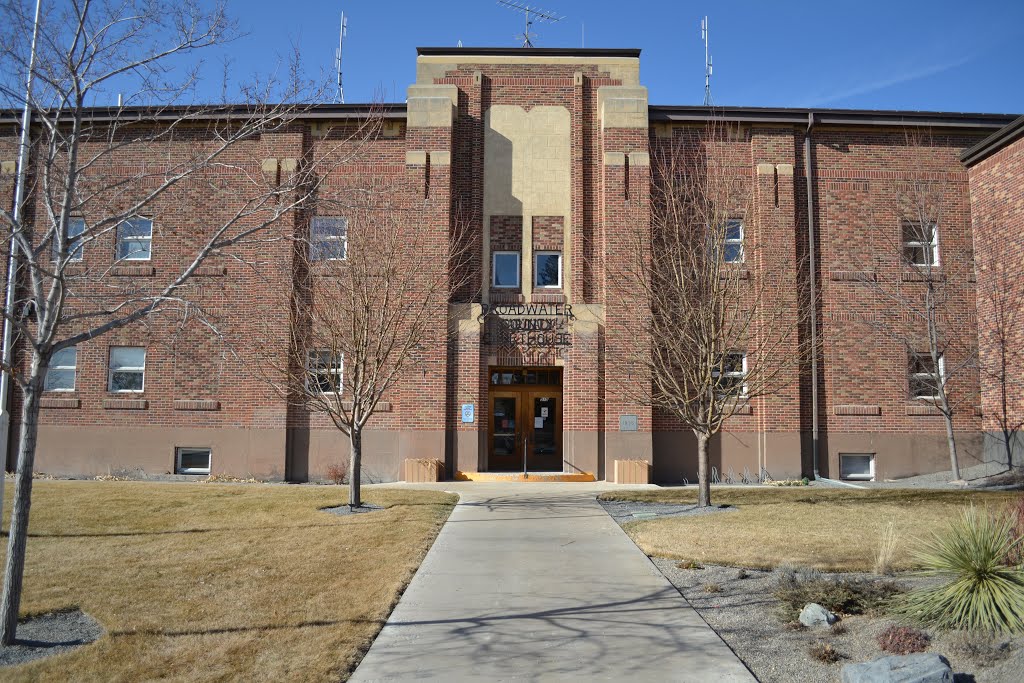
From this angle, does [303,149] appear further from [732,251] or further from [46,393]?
[732,251]

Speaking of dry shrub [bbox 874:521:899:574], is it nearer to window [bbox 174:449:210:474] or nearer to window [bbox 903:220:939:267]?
window [bbox 903:220:939:267]

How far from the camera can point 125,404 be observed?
19469 mm

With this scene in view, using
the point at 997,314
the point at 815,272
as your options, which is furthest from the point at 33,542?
the point at 997,314

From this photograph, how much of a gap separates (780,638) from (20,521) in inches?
261

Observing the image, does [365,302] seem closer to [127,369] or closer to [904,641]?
[904,641]

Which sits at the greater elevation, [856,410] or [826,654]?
[856,410]

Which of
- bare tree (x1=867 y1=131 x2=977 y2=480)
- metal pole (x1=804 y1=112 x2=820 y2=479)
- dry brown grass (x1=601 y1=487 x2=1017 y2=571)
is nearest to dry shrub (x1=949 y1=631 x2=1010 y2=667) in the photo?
dry brown grass (x1=601 y1=487 x2=1017 y2=571)

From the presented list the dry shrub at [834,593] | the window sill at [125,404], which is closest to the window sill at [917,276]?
the dry shrub at [834,593]

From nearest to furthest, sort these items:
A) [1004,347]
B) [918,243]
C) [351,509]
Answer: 1. [351,509]
2. [1004,347]
3. [918,243]

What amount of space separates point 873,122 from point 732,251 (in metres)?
5.01

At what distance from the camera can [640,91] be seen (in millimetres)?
19750

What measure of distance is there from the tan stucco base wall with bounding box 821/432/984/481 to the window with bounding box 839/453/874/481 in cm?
21

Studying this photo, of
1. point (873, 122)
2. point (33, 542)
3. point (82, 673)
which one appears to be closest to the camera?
point (82, 673)

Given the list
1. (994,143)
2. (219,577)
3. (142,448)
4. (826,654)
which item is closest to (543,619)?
(826,654)
